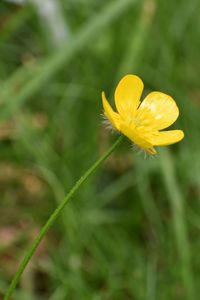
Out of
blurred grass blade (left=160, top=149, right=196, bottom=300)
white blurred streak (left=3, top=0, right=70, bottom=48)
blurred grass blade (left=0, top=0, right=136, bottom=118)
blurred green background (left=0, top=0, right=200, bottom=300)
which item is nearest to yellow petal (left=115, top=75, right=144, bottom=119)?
blurred green background (left=0, top=0, right=200, bottom=300)

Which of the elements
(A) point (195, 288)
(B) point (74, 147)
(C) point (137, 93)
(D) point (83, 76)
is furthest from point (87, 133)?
(C) point (137, 93)

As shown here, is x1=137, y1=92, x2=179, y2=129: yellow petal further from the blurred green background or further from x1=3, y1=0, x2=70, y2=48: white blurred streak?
x1=3, y1=0, x2=70, y2=48: white blurred streak

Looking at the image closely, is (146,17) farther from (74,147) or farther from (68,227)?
(68,227)

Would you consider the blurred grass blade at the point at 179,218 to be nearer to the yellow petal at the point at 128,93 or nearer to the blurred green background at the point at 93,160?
the blurred green background at the point at 93,160

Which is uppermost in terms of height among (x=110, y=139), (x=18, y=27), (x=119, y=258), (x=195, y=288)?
(x=18, y=27)

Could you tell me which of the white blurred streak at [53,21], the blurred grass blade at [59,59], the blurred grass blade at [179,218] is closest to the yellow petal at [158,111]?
the blurred grass blade at [179,218]

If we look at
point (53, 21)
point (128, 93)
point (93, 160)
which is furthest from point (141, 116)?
point (53, 21)

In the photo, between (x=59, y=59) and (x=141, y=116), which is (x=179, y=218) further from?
(x=141, y=116)
